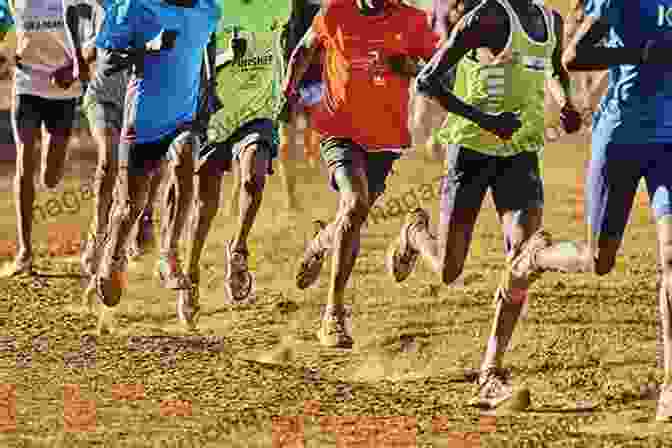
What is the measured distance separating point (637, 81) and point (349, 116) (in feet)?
8.49

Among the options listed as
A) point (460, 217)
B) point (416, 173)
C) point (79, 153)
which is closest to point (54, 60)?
point (460, 217)

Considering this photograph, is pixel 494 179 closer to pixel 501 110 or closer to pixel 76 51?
pixel 501 110

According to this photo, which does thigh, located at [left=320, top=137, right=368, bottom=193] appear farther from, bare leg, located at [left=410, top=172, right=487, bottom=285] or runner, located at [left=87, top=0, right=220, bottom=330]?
runner, located at [left=87, top=0, right=220, bottom=330]

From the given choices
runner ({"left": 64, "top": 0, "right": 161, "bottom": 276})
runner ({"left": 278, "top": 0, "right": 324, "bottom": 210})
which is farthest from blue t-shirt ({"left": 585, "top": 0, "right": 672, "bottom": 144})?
runner ({"left": 64, "top": 0, "right": 161, "bottom": 276})

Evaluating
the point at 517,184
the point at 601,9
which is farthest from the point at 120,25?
the point at 601,9

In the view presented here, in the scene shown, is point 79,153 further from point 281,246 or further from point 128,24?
point 128,24

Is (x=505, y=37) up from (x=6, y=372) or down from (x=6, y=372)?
up

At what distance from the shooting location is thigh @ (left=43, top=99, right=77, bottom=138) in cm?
1356

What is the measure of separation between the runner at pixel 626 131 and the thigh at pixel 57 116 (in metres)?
5.17

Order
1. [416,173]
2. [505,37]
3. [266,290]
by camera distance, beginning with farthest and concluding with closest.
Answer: [416,173] → [266,290] → [505,37]

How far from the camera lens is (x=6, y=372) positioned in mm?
10570

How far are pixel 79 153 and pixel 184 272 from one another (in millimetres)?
10845

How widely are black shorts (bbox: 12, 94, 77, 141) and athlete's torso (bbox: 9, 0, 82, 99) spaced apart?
60 millimetres

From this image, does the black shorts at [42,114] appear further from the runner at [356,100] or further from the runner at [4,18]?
the runner at [356,100]
